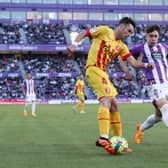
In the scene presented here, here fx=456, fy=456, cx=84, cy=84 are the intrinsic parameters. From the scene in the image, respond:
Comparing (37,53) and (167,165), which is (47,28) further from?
(167,165)

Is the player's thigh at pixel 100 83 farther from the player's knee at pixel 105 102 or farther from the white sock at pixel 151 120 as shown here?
the white sock at pixel 151 120

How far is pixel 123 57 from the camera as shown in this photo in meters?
8.00

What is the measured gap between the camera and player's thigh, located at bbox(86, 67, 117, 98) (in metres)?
7.55

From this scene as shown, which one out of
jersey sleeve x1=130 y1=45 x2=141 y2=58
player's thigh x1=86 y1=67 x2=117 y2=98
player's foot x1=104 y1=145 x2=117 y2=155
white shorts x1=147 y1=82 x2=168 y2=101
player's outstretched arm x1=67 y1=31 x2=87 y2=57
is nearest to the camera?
player's outstretched arm x1=67 y1=31 x2=87 y2=57

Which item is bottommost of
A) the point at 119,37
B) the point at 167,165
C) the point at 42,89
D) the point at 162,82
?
the point at 42,89

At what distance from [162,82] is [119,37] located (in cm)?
110

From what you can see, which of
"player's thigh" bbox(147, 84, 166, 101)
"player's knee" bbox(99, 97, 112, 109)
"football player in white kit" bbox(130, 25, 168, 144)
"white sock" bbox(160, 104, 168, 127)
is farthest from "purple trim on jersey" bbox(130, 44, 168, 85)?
"player's knee" bbox(99, 97, 112, 109)

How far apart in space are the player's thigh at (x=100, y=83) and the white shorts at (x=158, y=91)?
2.43ft

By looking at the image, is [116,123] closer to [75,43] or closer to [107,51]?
[107,51]

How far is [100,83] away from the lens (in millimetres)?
7570

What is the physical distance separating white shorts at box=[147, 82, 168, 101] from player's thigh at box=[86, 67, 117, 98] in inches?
29.2

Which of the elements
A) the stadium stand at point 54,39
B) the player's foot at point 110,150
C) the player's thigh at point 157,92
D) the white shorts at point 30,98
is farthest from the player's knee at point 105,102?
the stadium stand at point 54,39

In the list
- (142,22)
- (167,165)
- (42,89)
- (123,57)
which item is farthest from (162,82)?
(142,22)

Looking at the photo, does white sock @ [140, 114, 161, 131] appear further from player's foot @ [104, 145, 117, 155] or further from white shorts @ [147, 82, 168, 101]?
player's foot @ [104, 145, 117, 155]
